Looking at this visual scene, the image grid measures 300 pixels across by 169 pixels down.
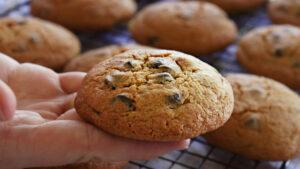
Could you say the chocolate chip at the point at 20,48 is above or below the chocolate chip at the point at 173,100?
below

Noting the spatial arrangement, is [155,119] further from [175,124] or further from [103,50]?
[103,50]

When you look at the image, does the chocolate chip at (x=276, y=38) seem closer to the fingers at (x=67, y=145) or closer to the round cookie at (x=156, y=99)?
the round cookie at (x=156, y=99)

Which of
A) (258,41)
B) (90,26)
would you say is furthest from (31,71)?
(258,41)

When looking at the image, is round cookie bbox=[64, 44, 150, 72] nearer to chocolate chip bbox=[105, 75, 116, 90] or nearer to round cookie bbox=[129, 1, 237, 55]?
round cookie bbox=[129, 1, 237, 55]

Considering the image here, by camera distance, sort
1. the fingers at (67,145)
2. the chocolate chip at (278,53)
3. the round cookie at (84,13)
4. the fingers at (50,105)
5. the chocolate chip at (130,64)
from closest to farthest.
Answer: the fingers at (67,145), the chocolate chip at (130,64), the fingers at (50,105), the chocolate chip at (278,53), the round cookie at (84,13)

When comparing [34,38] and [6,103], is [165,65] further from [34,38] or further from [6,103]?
[34,38]

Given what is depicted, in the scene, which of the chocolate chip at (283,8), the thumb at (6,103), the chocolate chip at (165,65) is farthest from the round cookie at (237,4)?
the thumb at (6,103)

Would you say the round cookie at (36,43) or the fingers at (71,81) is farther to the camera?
the round cookie at (36,43)

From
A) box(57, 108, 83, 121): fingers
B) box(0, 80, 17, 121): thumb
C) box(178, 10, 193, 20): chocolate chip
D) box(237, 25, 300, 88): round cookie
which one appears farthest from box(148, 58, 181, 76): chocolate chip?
box(178, 10, 193, 20): chocolate chip
